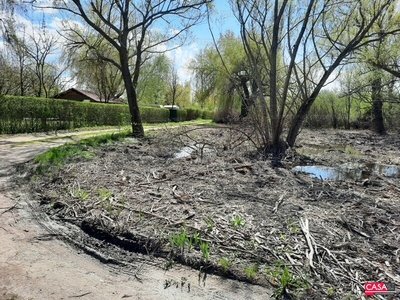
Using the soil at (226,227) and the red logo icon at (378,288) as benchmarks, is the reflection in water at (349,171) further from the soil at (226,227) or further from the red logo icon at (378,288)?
the red logo icon at (378,288)

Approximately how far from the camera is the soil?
7.89 feet

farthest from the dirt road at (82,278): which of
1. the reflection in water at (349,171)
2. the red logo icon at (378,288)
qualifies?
the reflection in water at (349,171)

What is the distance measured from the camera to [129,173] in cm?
565

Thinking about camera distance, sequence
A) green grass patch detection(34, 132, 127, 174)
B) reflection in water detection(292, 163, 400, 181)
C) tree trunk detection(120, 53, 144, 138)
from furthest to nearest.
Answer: tree trunk detection(120, 53, 144, 138) < reflection in water detection(292, 163, 400, 181) < green grass patch detection(34, 132, 127, 174)

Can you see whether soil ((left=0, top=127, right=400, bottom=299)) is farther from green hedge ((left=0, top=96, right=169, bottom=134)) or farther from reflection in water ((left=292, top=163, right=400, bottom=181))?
green hedge ((left=0, top=96, right=169, bottom=134))

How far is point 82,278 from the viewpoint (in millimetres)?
2357

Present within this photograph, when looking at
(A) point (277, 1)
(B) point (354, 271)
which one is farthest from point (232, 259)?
(A) point (277, 1)

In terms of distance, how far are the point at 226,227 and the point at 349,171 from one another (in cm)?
534

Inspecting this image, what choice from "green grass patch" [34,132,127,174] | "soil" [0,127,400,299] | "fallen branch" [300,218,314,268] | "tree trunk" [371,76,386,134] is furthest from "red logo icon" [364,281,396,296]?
"tree trunk" [371,76,386,134]

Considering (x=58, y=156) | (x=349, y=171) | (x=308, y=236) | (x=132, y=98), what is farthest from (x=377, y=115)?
(x=58, y=156)

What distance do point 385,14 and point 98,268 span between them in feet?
57.2

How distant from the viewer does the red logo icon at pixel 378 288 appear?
2.24 metres

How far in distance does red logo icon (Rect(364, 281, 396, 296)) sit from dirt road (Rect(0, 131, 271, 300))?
0.81 metres

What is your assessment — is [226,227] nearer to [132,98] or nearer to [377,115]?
[132,98]
